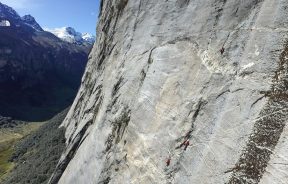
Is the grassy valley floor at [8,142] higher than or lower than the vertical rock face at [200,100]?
lower

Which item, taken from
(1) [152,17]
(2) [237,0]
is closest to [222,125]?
(2) [237,0]

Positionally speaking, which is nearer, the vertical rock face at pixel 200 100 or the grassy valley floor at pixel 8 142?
the vertical rock face at pixel 200 100

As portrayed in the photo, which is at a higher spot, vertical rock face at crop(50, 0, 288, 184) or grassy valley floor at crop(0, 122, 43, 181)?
vertical rock face at crop(50, 0, 288, 184)

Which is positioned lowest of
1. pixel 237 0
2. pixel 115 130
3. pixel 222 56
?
pixel 115 130

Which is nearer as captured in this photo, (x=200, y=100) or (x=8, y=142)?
(x=200, y=100)

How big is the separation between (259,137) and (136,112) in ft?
29.8

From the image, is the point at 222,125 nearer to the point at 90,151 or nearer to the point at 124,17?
the point at 90,151

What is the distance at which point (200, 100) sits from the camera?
1602cm

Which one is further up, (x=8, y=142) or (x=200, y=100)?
(x=200, y=100)

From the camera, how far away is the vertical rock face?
42.2 feet

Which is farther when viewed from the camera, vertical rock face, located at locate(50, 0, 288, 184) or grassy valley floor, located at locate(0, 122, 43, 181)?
grassy valley floor, located at locate(0, 122, 43, 181)

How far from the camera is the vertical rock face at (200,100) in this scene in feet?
42.2

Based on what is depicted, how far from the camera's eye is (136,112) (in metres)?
20.7

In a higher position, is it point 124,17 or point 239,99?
point 124,17
